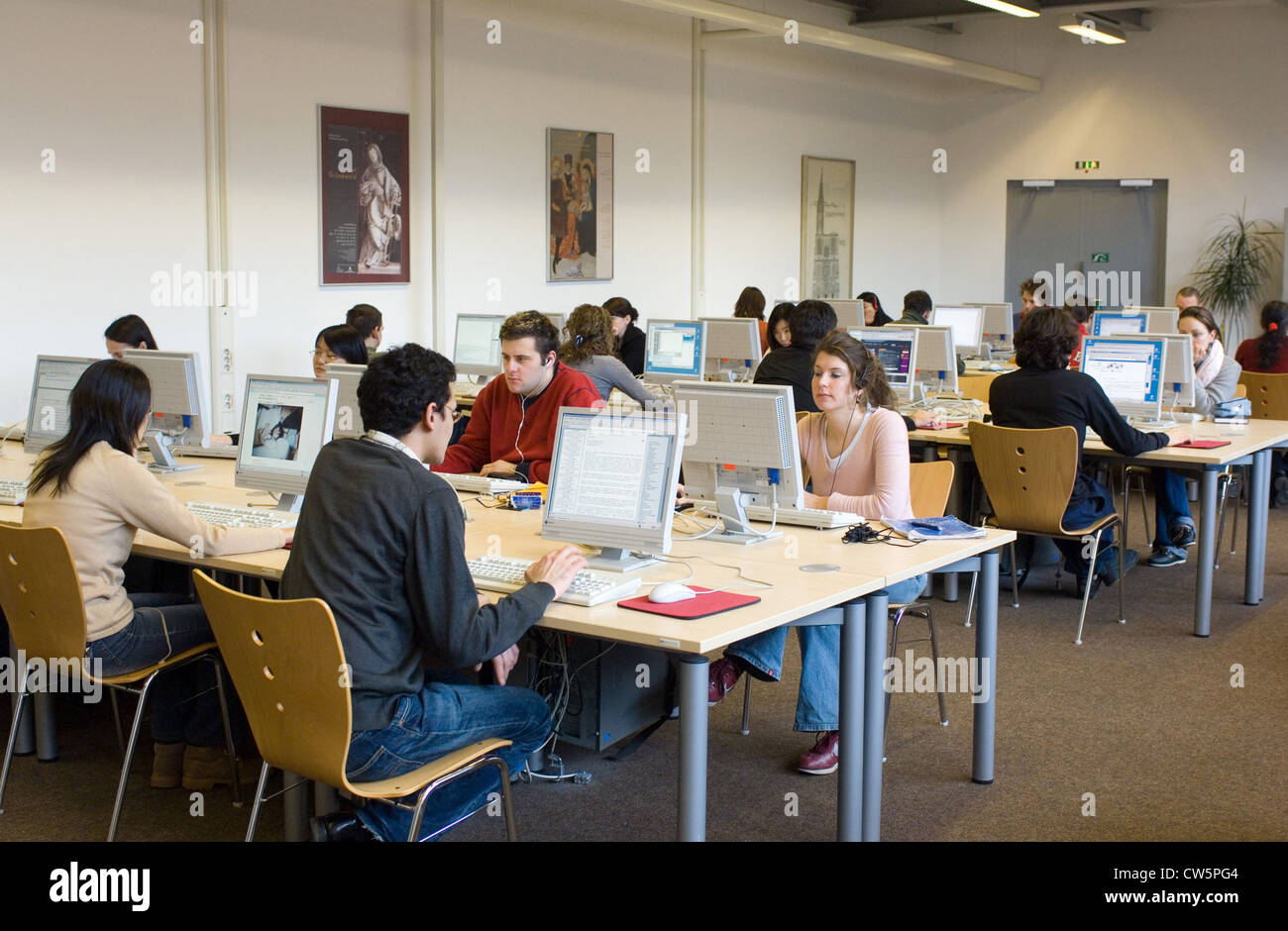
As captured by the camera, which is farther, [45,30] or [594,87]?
[594,87]

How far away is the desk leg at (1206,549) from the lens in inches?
198

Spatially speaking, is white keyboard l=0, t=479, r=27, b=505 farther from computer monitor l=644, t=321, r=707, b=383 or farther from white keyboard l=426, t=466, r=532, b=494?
computer monitor l=644, t=321, r=707, b=383

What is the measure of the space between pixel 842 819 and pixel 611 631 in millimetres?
799

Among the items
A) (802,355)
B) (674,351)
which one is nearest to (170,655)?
(802,355)

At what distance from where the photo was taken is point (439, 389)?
9.30ft

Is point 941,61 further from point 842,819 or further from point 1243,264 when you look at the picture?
point 842,819

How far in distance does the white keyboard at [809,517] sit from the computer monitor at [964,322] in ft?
21.1

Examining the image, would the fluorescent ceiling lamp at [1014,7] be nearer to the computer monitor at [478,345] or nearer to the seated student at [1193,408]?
the seated student at [1193,408]

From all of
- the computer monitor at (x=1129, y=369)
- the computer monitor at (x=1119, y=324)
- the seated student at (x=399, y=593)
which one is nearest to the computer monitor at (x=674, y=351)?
the computer monitor at (x=1119, y=324)

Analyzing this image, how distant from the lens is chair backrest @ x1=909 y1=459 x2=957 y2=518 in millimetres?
4258

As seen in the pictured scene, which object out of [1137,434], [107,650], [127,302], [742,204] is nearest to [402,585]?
[107,650]

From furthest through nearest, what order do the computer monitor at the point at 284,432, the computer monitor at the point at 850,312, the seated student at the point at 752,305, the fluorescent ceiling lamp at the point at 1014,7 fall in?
the fluorescent ceiling lamp at the point at 1014,7, the computer monitor at the point at 850,312, the seated student at the point at 752,305, the computer monitor at the point at 284,432

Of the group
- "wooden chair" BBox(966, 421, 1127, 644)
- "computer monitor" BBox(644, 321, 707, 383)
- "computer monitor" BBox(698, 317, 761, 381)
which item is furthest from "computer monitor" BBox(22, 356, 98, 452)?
→ "computer monitor" BBox(698, 317, 761, 381)

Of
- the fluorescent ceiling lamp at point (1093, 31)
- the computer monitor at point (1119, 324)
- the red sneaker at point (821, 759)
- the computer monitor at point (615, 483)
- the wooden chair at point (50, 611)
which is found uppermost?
the fluorescent ceiling lamp at point (1093, 31)
